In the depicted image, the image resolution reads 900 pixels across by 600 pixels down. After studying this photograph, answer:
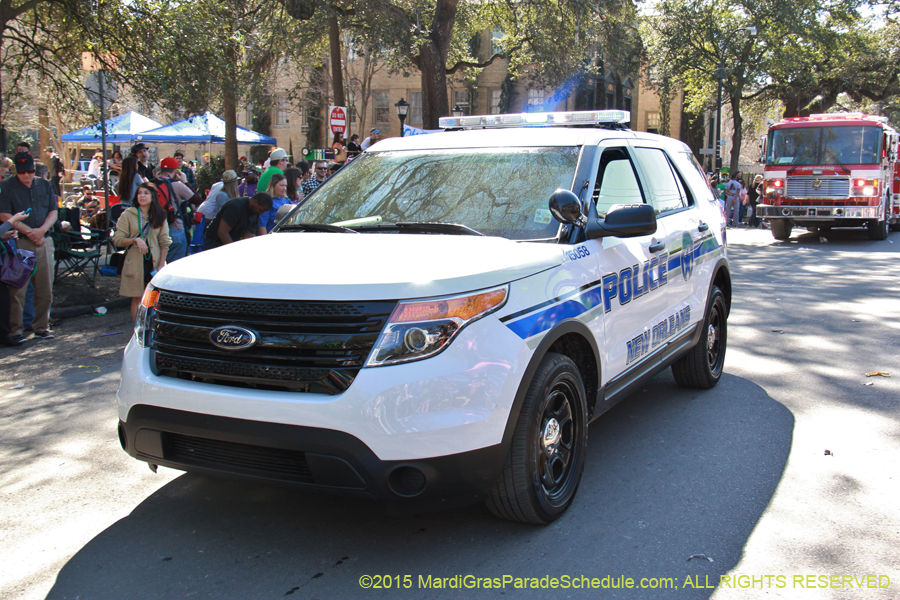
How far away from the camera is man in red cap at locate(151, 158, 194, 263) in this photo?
10305 mm

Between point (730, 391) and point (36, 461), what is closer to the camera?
point (36, 461)

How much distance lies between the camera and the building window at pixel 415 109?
4262 cm

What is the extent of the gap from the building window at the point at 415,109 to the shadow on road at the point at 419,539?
3955 cm

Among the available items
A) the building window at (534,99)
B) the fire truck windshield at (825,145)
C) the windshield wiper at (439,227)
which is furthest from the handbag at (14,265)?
the building window at (534,99)

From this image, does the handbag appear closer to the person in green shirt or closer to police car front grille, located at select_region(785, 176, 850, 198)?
the person in green shirt

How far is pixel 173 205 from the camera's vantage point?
10430mm

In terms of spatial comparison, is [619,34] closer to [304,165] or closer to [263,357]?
[304,165]

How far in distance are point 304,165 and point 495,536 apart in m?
9.98

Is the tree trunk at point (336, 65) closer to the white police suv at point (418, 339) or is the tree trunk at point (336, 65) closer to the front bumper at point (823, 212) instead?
the front bumper at point (823, 212)

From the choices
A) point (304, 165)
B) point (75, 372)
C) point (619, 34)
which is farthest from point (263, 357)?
point (619, 34)

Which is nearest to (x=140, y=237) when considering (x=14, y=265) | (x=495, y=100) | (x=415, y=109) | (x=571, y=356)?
(x=14, y=265)

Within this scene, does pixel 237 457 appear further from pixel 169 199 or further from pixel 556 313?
pixel 169 199

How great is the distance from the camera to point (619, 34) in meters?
22.5

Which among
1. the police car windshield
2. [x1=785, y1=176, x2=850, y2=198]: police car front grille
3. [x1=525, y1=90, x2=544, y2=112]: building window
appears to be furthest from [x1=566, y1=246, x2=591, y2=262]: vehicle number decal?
[x1=525, y1=90, x2=544, y2=112]: building window
